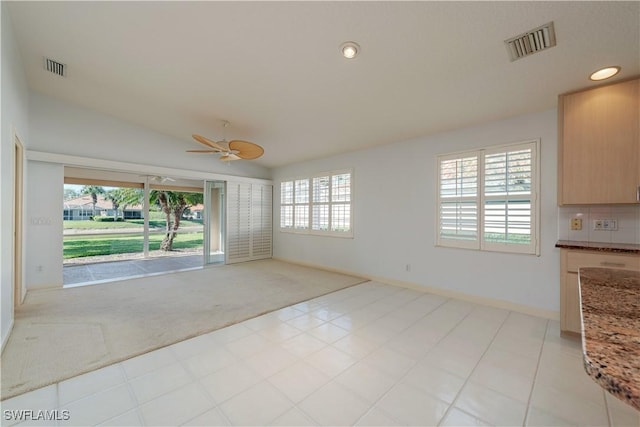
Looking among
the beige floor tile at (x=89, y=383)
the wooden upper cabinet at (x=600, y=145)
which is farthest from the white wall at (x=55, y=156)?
the wooden upper cabinet at (x=600, y=145)

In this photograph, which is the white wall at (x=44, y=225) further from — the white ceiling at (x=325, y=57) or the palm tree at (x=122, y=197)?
the palm tree at (x=122, y=197)

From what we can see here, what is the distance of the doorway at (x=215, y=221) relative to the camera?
617cm

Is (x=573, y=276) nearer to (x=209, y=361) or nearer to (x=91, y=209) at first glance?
(x=209, y=361)

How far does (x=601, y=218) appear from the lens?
9.66 ft

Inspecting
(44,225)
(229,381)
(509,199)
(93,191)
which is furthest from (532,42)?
(93,191)

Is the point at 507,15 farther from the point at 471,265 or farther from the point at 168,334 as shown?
the point at 168,334

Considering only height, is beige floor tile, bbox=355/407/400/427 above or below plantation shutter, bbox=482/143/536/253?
below

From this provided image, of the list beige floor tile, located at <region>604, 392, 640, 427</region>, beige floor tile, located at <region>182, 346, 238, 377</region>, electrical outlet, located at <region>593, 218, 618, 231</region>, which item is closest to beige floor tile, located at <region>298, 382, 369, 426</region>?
beige floor tile, located at <region>182, 346, 238, 377</region>

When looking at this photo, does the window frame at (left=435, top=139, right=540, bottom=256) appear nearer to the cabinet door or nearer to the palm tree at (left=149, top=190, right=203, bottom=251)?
the cabinet door

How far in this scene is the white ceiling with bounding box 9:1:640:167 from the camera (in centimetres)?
209

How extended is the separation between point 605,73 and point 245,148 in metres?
4.05

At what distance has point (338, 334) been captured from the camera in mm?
2791

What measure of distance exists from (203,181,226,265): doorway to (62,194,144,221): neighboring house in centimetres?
152

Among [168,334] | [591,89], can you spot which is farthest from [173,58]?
[591,89]
